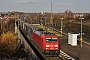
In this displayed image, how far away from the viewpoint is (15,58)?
37.0 metres

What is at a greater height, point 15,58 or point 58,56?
point 58,56

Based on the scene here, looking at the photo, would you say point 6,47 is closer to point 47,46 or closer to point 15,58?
A: point 15,58

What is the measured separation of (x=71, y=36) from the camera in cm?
3456

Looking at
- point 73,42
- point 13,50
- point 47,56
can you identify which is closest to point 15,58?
point 13,50

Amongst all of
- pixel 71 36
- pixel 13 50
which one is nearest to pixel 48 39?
pixel 71 36

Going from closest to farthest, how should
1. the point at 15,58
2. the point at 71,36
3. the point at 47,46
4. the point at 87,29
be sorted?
the point at 47,46
the point at 71,36
the point at 15,58
the point at 87,29

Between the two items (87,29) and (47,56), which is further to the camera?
(87,29)

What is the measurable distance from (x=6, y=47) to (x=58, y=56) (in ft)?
67.3

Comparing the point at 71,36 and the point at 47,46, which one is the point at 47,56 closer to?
the point at 47,46

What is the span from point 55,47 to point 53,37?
120 centimetres

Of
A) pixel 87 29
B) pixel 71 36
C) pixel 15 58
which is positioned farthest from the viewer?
pixel 87 29

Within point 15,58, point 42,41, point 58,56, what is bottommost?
point 15,58

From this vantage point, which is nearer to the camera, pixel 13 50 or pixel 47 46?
pixel 47 46
